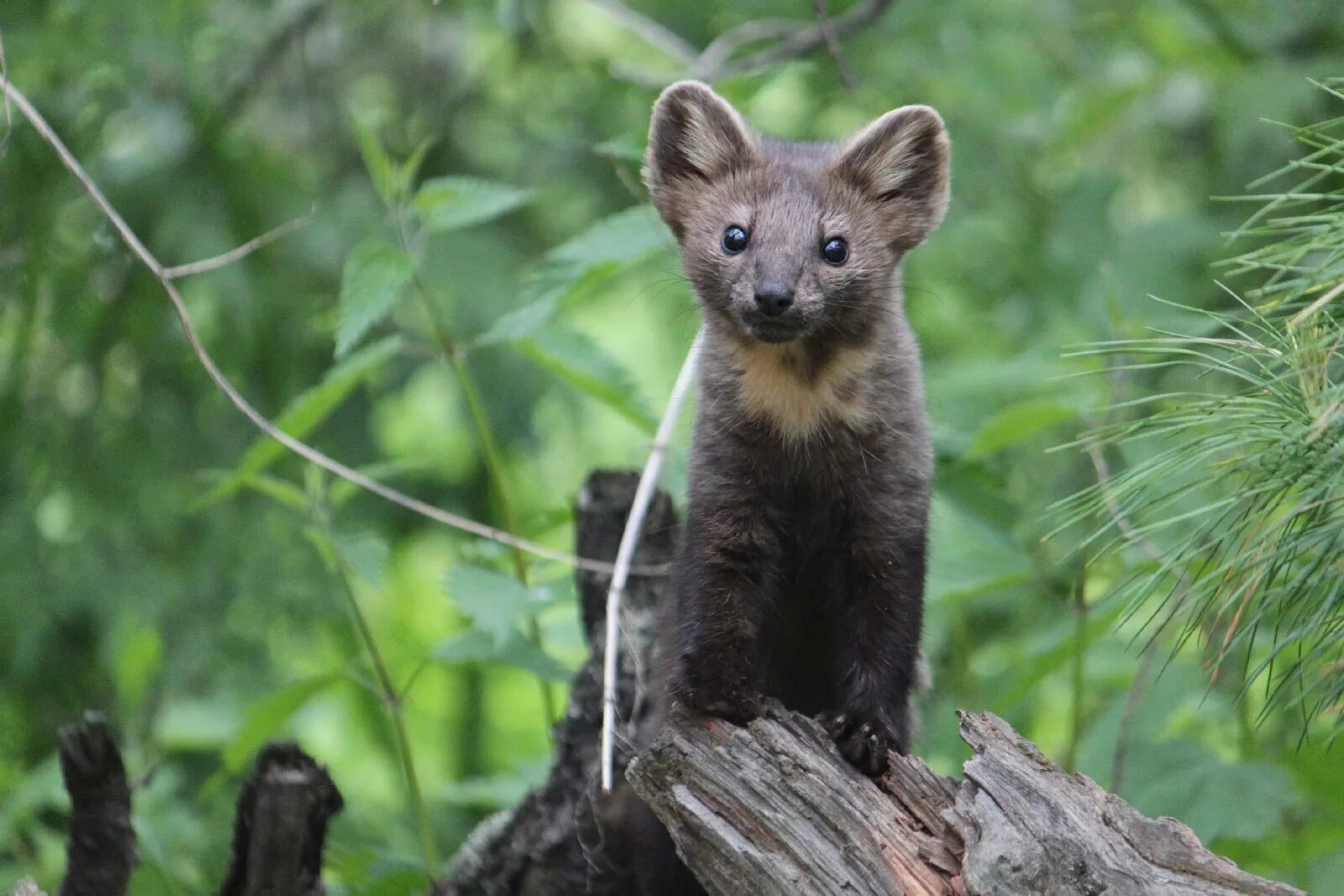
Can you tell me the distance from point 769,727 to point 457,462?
5.46 meters

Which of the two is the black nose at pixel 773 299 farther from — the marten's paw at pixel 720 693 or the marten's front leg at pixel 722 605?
the marten's paw at pixel 720 693

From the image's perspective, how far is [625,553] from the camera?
14.8 feet

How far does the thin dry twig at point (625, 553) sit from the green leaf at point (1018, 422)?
3.23ft

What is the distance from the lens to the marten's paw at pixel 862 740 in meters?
3.86

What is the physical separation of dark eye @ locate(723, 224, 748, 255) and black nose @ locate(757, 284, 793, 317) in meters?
0.32

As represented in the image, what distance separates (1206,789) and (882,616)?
1.22 m

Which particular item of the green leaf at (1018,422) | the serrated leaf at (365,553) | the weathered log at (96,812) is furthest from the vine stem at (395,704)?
the green leaf at (1018,422)

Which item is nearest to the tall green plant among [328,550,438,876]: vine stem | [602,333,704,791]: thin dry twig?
[602,333,704,791]: thin dry twig

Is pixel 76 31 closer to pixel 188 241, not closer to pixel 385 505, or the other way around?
pixel 188 241

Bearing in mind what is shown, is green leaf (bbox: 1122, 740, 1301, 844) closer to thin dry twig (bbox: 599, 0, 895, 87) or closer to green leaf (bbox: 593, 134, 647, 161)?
green leaf (bbox: 593, 134, 647, 161)

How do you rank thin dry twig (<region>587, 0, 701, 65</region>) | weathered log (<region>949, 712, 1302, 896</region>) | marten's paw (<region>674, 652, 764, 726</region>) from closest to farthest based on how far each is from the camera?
weathered log (<region>949, 712, 1302, 896</region>), marten's paw (<region>674, 652, 764, 726</region>), thin dry twig (<region>587, 0, 701, 65</region>)

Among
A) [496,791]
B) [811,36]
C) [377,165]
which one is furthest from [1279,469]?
[811,36]

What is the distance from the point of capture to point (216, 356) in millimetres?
7168

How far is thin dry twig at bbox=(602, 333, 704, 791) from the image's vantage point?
422cm
